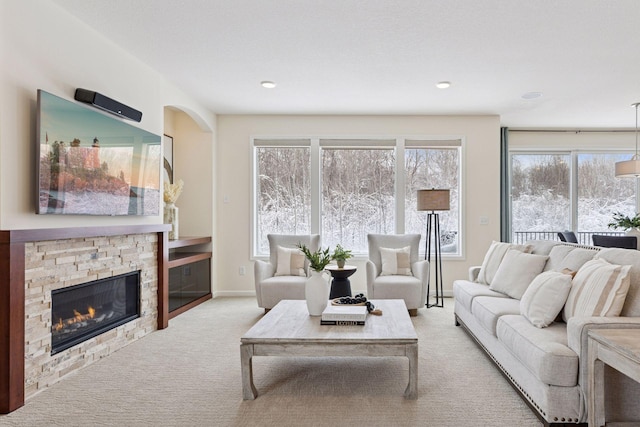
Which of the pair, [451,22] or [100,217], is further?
[100,217]

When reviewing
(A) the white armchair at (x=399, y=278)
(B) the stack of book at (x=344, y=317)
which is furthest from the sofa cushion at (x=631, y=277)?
(A) the white armchair at (x=399, y=278)

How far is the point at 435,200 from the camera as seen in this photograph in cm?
511

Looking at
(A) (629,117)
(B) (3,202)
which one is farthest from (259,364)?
(A) (629,117)

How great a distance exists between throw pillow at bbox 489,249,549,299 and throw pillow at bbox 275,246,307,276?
2180 millimetres

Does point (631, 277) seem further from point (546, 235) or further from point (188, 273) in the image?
point (546, 235)

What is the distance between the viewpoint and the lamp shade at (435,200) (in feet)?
16.8

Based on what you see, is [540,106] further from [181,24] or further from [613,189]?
[181,24]

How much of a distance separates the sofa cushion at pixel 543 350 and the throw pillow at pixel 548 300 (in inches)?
1.9

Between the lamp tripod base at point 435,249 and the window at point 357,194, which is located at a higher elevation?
the window at point 357,194

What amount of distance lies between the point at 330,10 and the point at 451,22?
897 millimetres

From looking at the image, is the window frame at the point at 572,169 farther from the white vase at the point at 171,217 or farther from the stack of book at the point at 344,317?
the white vase at the point at 171,217

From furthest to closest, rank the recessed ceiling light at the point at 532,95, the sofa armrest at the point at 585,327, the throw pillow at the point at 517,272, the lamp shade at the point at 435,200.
Result: the lamp shade at the point at 435,200, the recessed ceiling light at the point at 532,95, the throw pillow at the point at 517,272, the sofa armrest at the point at 585,327

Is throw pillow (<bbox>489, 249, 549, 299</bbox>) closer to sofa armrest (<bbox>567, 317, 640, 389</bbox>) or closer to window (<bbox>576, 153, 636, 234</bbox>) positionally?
sofa armrest (<bbox>567, 317, 640, 389</bbox>)

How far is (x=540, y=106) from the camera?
5477 mm
